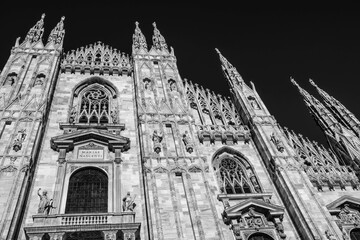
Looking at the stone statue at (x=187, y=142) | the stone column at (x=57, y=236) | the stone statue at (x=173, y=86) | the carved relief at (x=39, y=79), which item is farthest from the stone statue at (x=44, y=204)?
the stone statue at (x=173, y=86)

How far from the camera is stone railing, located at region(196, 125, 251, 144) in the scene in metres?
17.1

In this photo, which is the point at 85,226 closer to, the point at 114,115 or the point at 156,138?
the point at 156,138

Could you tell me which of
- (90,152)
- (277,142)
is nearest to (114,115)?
(90,152)

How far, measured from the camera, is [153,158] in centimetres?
1447

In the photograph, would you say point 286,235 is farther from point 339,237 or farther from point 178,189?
point 178,189

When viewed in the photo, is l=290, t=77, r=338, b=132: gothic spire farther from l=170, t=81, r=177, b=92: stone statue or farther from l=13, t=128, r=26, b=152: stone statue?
l=13, t=128, r=26, b=152: stone statue

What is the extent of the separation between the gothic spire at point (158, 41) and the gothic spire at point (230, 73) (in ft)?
13.0

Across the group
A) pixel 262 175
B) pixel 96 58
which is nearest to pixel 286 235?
pixel 262 175

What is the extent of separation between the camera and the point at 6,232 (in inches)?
422

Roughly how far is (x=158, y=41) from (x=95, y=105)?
7.65 metres

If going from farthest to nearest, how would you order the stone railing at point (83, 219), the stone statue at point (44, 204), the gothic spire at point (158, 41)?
the gothic spire at point (158, 41)
the stone statue at point (44, 204)
the stone railing at point (83, 219)

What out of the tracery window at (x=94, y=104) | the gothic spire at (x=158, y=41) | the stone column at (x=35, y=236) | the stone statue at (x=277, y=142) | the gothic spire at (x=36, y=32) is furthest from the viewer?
the gothic spire at (x=158, y=41)

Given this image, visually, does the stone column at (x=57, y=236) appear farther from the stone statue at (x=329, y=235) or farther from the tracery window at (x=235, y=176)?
the stone statue at (x=329, y=235)

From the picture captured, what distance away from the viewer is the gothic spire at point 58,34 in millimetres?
21872
